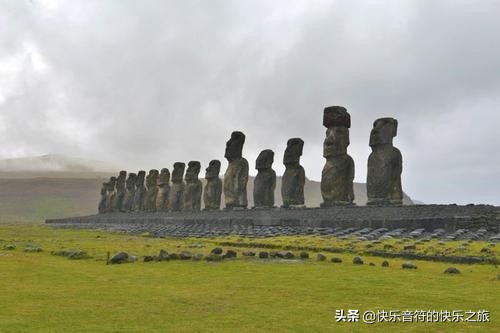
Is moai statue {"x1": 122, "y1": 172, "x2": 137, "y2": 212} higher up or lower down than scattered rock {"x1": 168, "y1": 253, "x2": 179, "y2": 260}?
higher up

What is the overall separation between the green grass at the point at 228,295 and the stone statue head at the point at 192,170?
1163 inches

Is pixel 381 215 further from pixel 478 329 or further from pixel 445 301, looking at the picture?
pixel 478 329

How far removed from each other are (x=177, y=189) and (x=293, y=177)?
17.6 metres

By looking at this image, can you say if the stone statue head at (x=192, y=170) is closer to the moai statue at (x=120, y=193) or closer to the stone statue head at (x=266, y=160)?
the stone statue head at (x=266, y=160)

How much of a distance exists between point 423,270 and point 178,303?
449cm

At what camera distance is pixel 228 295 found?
6754 millimetres

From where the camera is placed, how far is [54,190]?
412 ft

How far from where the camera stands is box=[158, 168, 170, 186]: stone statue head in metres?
45.2

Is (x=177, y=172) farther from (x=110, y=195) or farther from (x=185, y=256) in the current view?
(x=185, y=256)

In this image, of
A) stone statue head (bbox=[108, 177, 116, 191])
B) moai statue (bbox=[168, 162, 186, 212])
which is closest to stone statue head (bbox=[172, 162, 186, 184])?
moai statue (bbox=[168, 162, 186, 212])

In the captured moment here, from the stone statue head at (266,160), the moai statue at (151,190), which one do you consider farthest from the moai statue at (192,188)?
the stone statue head at (266,160)

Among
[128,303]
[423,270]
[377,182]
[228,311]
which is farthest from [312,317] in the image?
[377,182]

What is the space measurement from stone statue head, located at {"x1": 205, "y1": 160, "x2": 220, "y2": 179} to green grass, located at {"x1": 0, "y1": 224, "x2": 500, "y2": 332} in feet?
85.1

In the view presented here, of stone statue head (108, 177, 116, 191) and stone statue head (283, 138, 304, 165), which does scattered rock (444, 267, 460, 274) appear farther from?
stone statue head (108, 177, 116, 191)
